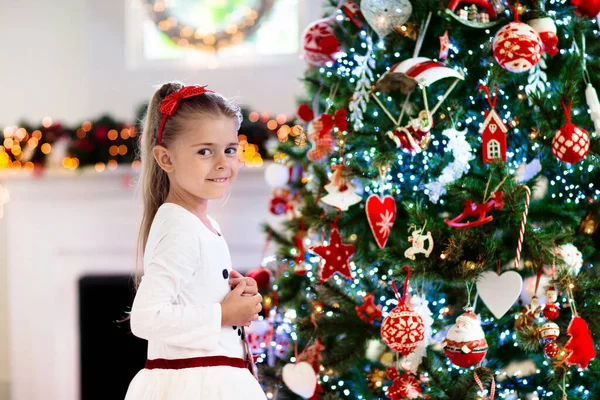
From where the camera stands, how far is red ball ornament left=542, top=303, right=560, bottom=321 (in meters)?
1.64

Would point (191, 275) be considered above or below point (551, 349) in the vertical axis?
above

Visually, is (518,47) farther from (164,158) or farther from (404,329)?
(164,158)

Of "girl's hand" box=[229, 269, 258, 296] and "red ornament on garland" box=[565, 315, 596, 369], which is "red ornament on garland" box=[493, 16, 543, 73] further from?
"girl's hand" box=[229, 269, 258, 296]

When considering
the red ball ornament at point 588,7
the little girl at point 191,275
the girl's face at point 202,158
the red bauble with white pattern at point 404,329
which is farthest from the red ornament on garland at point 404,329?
the red ball ornament at point 588,7

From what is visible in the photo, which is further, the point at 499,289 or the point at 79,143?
the point at 79,143

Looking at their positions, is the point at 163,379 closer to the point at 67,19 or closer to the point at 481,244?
the point at 481,244

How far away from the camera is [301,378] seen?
1.90m

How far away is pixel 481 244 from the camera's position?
1.68 meters

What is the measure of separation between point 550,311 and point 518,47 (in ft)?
1.94

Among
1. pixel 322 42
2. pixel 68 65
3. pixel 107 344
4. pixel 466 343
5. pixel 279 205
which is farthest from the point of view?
pixel 68 65

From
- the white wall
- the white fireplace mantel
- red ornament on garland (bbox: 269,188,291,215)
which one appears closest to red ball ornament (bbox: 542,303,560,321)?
red ornament on garland (bbox: 269,188,291,215)

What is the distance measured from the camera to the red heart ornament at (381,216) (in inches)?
69.0

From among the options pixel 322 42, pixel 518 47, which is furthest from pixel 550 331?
Result: pixel 322 42

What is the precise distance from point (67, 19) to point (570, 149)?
2.92m
